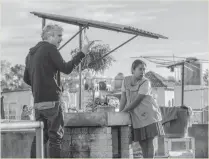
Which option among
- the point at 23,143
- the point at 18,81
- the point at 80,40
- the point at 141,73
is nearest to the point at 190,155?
the point at 80,40

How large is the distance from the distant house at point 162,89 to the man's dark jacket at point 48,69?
37209mm

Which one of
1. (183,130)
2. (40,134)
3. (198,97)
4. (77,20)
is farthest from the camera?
(198,97)

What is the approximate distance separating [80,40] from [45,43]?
4.40 m

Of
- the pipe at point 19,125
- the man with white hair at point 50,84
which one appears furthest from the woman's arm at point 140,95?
the pipe at point 19,125

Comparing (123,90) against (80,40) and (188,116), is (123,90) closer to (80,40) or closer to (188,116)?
(80,40)

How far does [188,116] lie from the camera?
38.4 ft

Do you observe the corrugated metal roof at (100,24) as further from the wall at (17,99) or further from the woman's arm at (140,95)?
the wall at (17,99)

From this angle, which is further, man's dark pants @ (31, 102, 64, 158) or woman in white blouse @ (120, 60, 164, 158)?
woman in white blouse @ (120, 60, 164, 158)

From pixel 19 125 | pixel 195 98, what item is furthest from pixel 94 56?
pixel 195 98

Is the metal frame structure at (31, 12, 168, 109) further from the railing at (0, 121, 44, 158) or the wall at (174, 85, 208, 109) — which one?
the wall at (174, 85, 208, 109)

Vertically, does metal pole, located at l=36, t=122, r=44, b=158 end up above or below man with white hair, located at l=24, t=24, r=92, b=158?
below

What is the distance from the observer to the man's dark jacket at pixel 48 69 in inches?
235

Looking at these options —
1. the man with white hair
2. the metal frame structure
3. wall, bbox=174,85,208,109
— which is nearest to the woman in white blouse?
the man with white hair

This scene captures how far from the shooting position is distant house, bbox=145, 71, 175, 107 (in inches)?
1720
